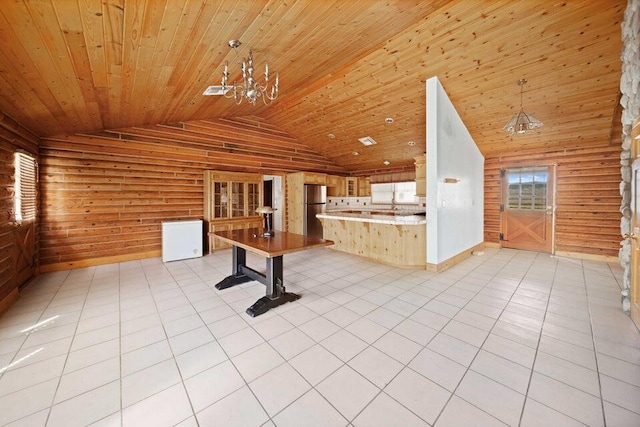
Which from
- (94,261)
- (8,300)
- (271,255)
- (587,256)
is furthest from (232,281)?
(587,256)

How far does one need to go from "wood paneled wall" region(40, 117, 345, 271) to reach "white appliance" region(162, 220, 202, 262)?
20.4 inches

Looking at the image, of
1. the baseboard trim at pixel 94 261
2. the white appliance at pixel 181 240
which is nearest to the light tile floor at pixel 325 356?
the baseboard trim at pixel 94 261

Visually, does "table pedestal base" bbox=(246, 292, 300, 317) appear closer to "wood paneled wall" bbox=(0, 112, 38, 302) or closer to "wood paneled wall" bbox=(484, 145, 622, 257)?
"wood paneled wall" bbox=(0, 112, 38, 302)

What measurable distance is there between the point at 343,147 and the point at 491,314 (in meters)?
5.75

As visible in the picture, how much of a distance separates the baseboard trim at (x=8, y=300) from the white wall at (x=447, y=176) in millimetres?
5936

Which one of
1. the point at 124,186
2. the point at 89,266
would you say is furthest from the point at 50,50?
the point at 89,266

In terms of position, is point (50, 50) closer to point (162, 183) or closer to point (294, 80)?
point (294, 80)

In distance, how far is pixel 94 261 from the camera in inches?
194

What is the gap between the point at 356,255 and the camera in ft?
18.1

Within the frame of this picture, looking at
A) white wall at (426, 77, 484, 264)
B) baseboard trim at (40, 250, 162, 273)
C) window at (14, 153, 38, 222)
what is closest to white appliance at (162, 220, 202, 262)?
baseboard trim at (40, 250, 162, 273)

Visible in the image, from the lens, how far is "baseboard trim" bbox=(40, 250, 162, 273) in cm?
452

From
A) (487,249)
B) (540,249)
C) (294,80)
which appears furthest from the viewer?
(487,249)

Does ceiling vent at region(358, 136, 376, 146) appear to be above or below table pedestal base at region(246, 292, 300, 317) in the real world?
above

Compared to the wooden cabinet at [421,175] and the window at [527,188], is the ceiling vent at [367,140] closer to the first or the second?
the wooden cabinet at [421,175]
